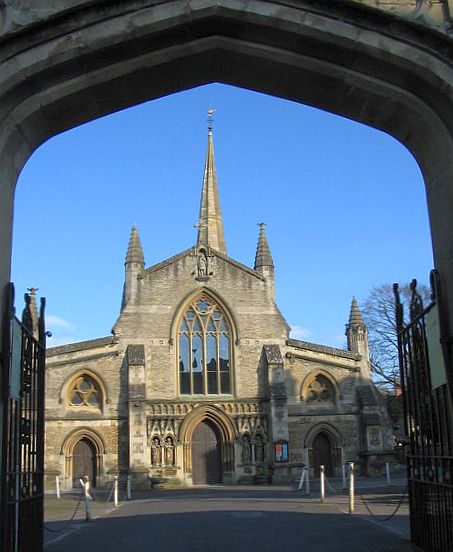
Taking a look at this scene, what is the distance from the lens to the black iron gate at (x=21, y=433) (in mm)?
A: 5930

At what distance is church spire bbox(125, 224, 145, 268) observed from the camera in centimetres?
3341

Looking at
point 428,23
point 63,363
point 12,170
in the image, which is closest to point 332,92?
point 428,23

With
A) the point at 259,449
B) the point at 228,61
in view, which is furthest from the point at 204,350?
the point at 228,61

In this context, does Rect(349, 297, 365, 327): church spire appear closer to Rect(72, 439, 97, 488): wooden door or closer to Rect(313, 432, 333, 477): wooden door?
Rect(313, 432, 333, 477): wooden door

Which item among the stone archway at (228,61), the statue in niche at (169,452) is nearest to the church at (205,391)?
the statue in niche at (169,452)

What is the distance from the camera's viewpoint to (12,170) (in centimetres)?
651

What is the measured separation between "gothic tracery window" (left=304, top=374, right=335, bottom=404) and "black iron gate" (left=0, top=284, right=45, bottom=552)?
2595 cm

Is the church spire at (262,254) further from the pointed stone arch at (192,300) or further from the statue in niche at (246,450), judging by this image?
the statue in niche at (246,450)

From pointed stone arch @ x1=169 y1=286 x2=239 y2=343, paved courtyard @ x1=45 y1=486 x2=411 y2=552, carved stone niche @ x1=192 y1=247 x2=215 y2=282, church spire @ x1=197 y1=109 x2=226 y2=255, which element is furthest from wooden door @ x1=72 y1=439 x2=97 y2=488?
church spire @ x1=197 y1=109 x2=226 y2=255

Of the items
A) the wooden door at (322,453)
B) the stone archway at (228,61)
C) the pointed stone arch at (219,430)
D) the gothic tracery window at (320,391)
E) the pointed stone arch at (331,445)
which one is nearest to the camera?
the stone archway at (228,61)

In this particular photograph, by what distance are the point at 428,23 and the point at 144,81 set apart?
8.58 feet

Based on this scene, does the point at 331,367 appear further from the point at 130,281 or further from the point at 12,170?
the point at 12,170

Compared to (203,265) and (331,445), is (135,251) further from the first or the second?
(331,445)

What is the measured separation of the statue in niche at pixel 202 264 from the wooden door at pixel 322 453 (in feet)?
29.7
